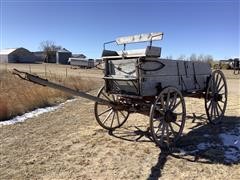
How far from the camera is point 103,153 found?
650 centimetres

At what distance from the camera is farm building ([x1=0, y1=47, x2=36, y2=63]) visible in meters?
81.7

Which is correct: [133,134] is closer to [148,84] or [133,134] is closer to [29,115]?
[148,84]

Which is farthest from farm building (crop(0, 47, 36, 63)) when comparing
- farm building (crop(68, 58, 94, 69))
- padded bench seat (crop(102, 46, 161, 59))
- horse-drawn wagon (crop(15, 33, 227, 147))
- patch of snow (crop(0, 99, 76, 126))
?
horse-drawn wagon (crop(15, 33, 227, 147))

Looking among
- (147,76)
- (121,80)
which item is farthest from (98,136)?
(147,76)

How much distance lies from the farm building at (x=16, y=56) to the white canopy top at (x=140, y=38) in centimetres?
7852

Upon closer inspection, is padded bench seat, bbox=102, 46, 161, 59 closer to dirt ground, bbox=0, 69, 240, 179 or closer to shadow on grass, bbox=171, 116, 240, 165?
dirt ground, bbox=0, 69, 240, 179

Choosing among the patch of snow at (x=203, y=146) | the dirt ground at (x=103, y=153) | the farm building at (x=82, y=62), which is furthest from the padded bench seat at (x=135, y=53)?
the farm building at (x=82, y=62)

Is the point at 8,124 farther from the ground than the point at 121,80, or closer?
closer

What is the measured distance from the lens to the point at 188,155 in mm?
6445

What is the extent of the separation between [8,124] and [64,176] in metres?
4.18

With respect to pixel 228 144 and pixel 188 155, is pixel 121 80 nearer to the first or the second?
pixel 188 155

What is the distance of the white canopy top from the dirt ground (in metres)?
2.23

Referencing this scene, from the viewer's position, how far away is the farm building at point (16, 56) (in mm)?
81688

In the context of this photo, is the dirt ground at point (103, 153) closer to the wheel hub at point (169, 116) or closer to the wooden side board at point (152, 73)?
the wheel hub at point (169, 116)
